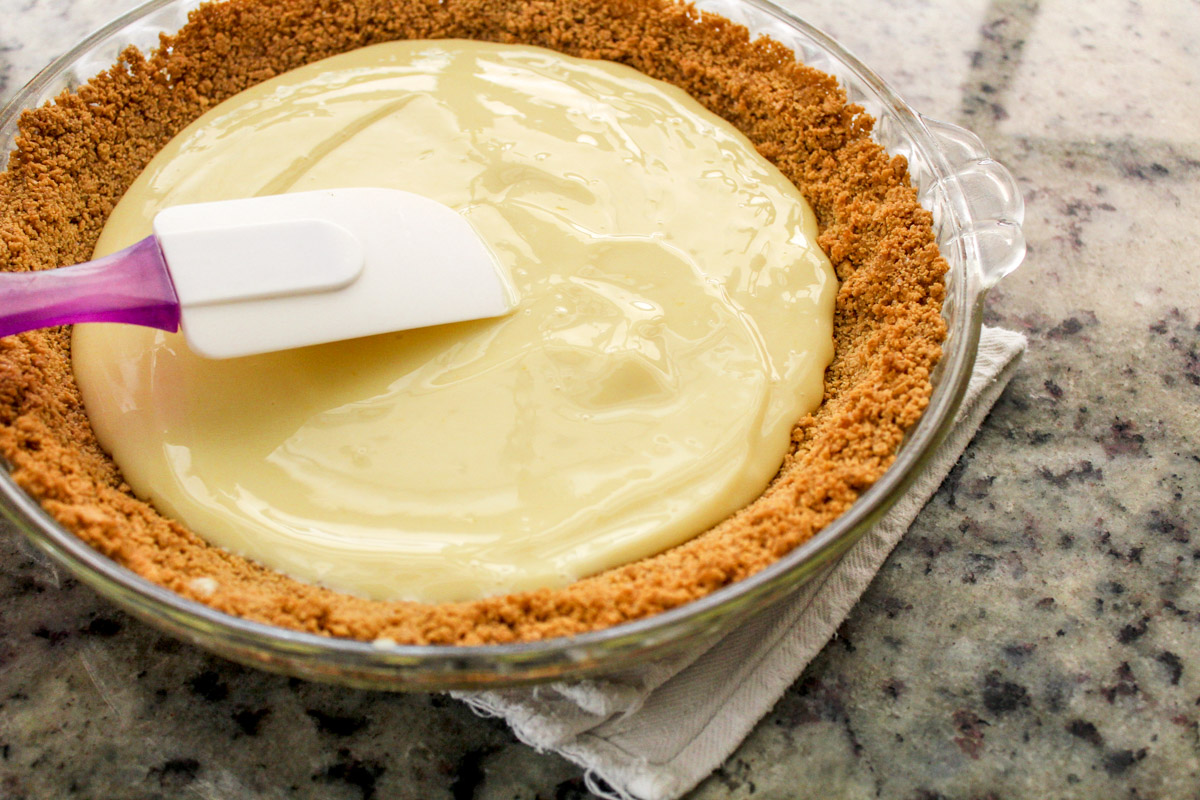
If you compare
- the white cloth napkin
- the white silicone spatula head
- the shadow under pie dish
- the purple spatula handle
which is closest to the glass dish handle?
the shadow under pie dish

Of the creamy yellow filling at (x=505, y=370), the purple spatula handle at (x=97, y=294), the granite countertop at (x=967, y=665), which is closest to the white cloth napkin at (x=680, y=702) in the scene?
the granite countertop at (x=967, y=665)

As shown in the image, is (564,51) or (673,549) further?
(564,51)

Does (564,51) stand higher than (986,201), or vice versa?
(564,51)

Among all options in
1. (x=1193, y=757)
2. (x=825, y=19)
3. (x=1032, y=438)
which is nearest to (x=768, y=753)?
(x=1193, y=757)

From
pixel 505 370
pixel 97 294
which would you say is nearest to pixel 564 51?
pixel 505 370

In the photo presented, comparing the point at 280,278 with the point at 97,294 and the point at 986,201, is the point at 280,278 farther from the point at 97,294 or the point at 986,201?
the point at 986,201

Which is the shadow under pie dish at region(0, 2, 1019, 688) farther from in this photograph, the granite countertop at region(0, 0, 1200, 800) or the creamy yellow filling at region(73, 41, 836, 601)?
the granite countertop at region(0, 0, 1200, 800)
